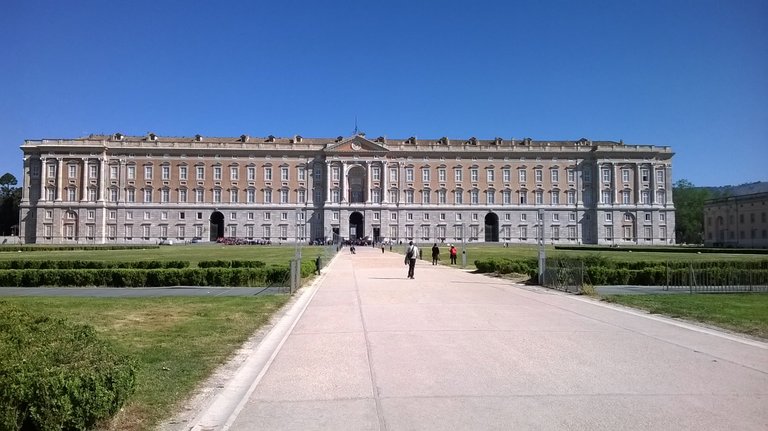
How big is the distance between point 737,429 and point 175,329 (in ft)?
31.8

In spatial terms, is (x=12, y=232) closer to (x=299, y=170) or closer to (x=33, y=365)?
(x=299, y=170)

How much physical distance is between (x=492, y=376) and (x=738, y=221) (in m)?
115

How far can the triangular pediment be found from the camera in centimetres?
10900

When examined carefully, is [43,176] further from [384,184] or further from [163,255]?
[163,255]

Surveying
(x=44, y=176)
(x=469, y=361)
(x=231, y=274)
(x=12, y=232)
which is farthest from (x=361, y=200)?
(x=469, y=361)

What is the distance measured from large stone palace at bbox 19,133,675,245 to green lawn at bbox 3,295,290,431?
9117 centimetres

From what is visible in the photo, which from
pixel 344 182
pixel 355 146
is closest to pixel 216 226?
pixel 344 182

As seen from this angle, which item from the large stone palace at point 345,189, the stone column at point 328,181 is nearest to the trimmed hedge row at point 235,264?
the large stone palace at point 345,189

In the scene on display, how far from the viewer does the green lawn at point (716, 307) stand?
490 inches

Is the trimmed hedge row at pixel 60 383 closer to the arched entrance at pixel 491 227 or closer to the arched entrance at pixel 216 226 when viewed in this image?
the arched entrance at pixel 216 226

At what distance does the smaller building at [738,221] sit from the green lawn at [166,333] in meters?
99.6

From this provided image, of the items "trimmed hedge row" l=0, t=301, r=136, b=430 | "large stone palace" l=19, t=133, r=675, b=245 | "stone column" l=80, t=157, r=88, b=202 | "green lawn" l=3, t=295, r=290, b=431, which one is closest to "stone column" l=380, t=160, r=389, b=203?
"large stone palace" l=19, t=133, r=675, b=245

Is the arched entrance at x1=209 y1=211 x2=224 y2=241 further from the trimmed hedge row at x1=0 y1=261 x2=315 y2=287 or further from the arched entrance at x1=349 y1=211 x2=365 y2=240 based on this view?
the trimmed hedge row at x1=0 y1=261 x2=315 y2=287

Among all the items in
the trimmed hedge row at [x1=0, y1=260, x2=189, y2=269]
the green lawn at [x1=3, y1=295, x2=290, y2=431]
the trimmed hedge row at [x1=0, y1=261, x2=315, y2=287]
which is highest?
the trimmed hedge row at [x1=0, y1=260, x2=189, y2=269]
